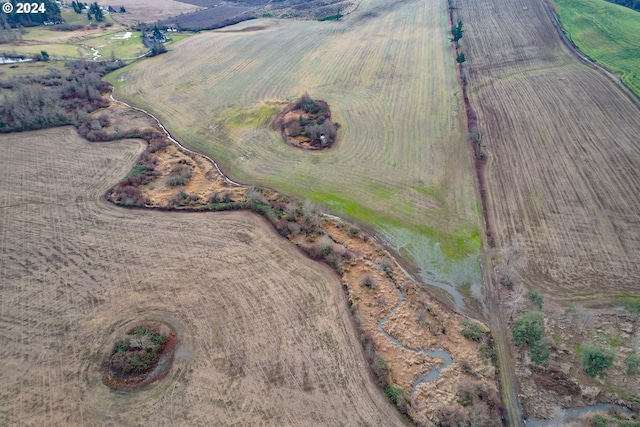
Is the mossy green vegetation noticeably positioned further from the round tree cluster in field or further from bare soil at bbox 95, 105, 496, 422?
the round tree cluster in field

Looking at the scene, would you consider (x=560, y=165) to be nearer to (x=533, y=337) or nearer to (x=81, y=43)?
(x=533, y=337)

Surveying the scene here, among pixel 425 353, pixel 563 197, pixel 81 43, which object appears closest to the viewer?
pixel 425 353

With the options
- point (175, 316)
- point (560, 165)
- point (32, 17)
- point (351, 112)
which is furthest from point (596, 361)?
point (32, 17)

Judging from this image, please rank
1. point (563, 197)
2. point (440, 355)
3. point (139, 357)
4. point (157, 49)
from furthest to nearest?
point (157, 49) < point (563, 197) < point (440, 355) < point (139, 357)

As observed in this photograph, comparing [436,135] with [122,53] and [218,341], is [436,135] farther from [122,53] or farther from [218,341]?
[122,53]

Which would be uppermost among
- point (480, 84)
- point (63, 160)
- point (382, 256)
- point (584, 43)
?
point (584, 43)

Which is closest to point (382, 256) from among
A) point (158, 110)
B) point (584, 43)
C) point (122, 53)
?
point (158, 110)

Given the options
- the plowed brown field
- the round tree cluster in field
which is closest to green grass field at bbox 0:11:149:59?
the round tree cluster in field
